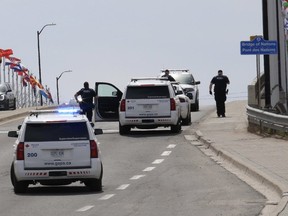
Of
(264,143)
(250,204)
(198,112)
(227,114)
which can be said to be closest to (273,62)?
(227,114)

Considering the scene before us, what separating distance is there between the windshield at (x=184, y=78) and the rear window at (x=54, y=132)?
34.9 metres

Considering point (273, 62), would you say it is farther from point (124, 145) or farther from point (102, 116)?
point (124, 145)

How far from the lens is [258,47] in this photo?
1453 inches

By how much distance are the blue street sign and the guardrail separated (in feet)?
5.97

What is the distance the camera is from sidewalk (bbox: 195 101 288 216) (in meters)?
18.0

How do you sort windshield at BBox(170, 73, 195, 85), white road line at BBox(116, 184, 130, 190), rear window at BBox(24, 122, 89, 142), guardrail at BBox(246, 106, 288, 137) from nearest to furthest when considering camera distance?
rear window at BBox(24, 122, 89, 142)
white road line at BBox(116, 184, 130, 190)
guardrail at BBox(246, 106, 288, 137)
windshield at BBox(170, 73, 195, 85)

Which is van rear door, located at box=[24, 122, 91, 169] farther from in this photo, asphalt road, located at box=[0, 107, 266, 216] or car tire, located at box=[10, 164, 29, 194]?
asphalt road, located at box=[0, 107, 266, 216]

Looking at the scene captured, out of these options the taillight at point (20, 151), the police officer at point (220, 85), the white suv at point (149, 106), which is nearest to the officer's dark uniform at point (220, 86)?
the police officer at point (220, 85)

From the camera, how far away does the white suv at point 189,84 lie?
174ft

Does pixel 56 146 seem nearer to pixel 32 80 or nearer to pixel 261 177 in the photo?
pixel 261 177

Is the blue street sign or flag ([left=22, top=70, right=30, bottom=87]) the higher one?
the blue street sign

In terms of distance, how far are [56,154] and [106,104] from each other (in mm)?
19540

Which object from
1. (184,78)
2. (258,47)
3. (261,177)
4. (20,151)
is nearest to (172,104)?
(258,47)

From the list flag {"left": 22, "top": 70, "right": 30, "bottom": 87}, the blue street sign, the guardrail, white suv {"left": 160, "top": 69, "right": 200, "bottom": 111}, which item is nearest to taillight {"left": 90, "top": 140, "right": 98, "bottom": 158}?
the guardrail
